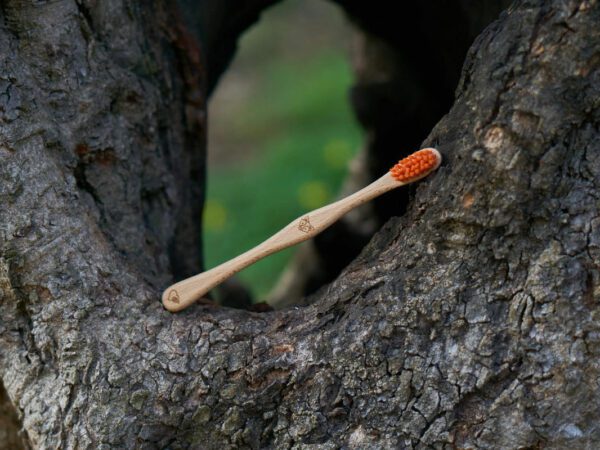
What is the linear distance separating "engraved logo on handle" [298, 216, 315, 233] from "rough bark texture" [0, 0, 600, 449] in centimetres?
11

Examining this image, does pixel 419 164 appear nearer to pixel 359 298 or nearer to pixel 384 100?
pixel 359 298

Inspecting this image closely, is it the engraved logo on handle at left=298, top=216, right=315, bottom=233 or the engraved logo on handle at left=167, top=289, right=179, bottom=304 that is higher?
the engraved logo on handle at left=167, top=289, right=179, bottom=304

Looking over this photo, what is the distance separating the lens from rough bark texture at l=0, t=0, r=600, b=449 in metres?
1.17

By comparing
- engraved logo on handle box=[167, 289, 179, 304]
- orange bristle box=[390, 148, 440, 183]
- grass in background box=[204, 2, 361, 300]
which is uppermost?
engraved logo on handle box=[167, 289, 179, 304]

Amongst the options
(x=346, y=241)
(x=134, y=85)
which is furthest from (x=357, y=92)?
(x=134, y=85)

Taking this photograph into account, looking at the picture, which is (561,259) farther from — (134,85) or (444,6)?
(444,6)

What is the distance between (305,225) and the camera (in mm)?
1393

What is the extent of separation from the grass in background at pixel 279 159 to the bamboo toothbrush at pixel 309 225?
2429 mm

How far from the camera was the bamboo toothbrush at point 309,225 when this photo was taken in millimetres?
1277

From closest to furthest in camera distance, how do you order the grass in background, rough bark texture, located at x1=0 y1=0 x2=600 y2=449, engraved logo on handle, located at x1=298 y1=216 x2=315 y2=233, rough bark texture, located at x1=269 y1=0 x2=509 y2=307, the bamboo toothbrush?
rough bark texture, located at x1=0 y1=0 x2=600 y2=449 → the bamboo toothbrush → engraved logo on handle, located at x1=298 y1=216 x2=315 y2=233 → rough bark texture, located at x1=269 y1=0 x2=509 y2=307 → the grass in background

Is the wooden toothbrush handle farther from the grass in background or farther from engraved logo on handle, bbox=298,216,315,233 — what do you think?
the grass in background

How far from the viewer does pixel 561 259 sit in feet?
3.86

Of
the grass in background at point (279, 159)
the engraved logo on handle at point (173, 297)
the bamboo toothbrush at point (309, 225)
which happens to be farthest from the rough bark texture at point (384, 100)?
the engraved logo on handle at point (173, 297)

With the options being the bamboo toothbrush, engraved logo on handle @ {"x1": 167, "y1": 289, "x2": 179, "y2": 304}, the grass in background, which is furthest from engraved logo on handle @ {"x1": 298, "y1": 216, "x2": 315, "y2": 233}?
the grass in background
